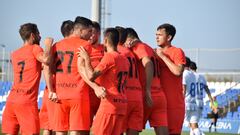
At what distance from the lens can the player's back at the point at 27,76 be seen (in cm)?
1261

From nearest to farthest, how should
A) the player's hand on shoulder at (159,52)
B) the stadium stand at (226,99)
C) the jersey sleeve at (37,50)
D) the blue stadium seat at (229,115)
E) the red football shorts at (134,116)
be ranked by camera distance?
the red football shorts at (134,116) → the jersey sleeve at (37,50) → the player's hand on shoulder at (159,52) → the blue stadium seat at (229,115) → the stadium stand at (226,99)

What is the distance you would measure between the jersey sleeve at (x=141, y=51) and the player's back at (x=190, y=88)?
20.7 feet

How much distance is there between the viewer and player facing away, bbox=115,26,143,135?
39.7 ft

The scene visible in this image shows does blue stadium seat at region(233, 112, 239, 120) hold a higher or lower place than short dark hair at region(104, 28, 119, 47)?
lower

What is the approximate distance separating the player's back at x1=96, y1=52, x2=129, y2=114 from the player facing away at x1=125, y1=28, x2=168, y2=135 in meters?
1.20

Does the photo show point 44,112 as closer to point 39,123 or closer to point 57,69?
point 39,123

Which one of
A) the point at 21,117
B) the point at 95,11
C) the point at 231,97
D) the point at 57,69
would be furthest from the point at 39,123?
the point at 231,97

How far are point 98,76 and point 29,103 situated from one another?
1.94 m

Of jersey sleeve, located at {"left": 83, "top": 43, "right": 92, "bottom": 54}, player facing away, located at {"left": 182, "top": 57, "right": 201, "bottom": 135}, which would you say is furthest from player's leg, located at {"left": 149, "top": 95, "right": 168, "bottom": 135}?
player facing away, located at {"left": 182, "top": 57, "right": 201, "bottom": 135}

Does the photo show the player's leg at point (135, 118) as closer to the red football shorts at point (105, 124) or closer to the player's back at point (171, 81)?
the red football shorts at point (105, 124)

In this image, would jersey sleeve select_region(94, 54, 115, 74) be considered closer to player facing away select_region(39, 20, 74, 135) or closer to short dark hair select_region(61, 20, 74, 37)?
player facing away select_region(39, 20, 74, 135)

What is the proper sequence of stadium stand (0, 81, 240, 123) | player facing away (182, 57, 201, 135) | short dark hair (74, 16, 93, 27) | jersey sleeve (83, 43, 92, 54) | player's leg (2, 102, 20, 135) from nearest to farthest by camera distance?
jersey sleeve (83, 43, 92, 54) < short dark hair (74, 16, 93, 27) < player's leg (2, 102, 20, 135) < player facing away (182, 57, 201, 135) < stadium stand (0, 81, 240, 123)

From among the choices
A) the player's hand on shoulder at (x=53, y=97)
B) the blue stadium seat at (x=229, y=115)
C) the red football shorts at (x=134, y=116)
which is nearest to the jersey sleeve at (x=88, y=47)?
the player's hand on shoulder at (x=53, y=97)

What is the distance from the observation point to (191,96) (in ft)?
64.5
